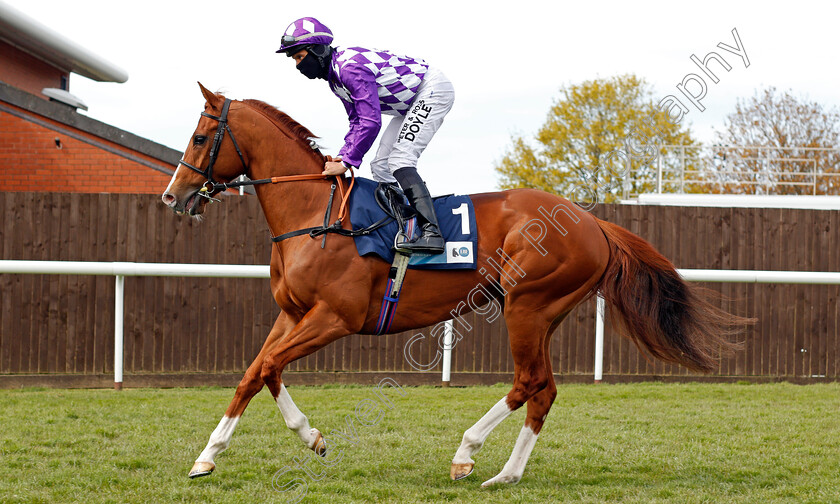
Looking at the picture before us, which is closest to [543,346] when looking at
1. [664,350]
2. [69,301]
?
[664,350]

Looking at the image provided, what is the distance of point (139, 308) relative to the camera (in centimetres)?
789

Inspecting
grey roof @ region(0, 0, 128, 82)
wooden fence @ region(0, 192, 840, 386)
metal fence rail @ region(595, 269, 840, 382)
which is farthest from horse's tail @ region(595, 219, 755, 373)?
grey roof @ region(0, 0, 128, 82)

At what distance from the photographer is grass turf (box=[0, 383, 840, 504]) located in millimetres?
3965

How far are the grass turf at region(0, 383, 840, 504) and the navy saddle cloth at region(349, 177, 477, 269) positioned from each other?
1.20 m

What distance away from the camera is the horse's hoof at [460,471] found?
4.26m

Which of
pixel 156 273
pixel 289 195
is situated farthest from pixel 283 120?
pixel 156 273

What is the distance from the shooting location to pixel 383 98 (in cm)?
455

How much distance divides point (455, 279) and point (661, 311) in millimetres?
1259

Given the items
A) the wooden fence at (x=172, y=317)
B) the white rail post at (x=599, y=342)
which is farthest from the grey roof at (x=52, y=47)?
the white rail post at (x=599, y=342)

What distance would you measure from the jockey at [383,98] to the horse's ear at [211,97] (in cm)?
45

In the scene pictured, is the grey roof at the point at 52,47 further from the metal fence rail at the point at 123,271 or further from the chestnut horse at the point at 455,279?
the chestnut horse at the point at 455,279

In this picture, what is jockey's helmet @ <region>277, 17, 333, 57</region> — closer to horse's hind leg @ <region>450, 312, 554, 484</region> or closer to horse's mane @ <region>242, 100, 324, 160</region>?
horse's mane @ <region>242, 100, 324, 160</region>

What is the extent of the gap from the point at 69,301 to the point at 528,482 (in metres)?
5.50

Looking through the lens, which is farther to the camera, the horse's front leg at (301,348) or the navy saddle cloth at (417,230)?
the navy saddle cloth at (417,230)
